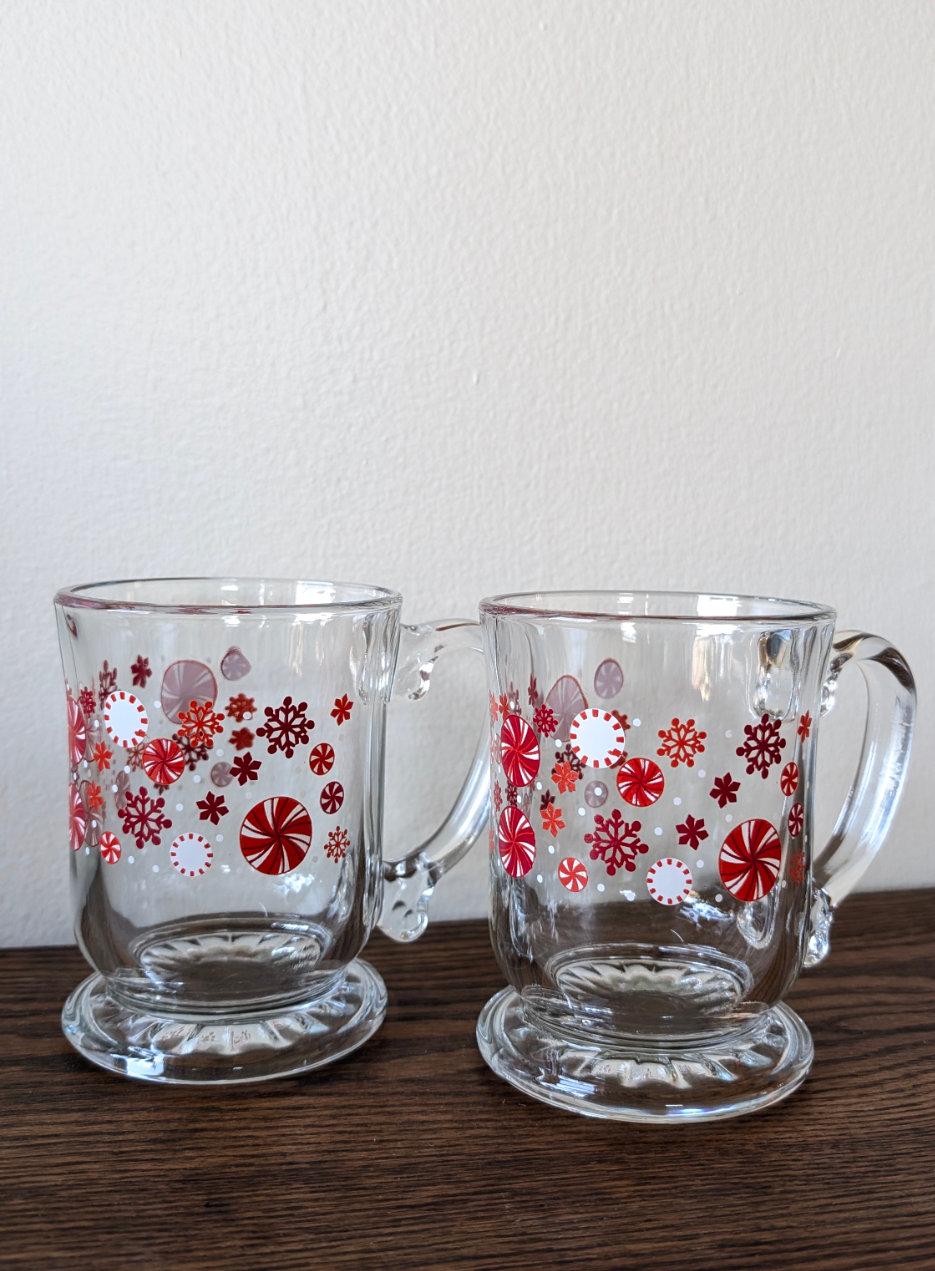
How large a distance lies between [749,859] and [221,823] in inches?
10.8

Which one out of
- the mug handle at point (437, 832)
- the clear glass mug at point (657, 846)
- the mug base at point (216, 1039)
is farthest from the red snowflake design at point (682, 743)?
the mug base at point (216, 1039)

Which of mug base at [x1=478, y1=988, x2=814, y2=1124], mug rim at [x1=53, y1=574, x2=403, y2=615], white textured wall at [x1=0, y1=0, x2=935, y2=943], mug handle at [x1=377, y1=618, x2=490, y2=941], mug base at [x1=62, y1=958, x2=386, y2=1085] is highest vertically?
white textured wall at [x1=0, y1=0, x2=935, y2=943]

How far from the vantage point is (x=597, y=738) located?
55 cm

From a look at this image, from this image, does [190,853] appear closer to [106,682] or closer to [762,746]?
[106,682]

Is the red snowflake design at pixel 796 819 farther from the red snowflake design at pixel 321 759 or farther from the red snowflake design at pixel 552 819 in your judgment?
the red snowflake design at pixel 321 759

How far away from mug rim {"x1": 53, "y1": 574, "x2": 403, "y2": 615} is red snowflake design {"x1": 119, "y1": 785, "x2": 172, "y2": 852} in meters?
0.10

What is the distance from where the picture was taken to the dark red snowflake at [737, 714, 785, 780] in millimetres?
545

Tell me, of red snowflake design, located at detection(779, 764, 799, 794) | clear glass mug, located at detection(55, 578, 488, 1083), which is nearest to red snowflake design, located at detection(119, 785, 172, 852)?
clear glass mug, located at detection(55, 578, 488, 1083)

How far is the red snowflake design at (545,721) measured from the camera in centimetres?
56

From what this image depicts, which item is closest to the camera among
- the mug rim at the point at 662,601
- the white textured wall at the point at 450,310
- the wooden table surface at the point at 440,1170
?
the wooden table surface at the point at 440,1170

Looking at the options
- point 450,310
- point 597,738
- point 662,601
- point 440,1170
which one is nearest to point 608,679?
point 597,738

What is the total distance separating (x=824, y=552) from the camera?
0.85m

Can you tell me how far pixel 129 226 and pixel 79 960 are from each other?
491 mm

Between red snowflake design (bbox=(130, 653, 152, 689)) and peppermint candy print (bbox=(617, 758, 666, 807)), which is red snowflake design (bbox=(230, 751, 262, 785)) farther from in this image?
peppermint candy print (bbox=(617, 758, 666, 807))
